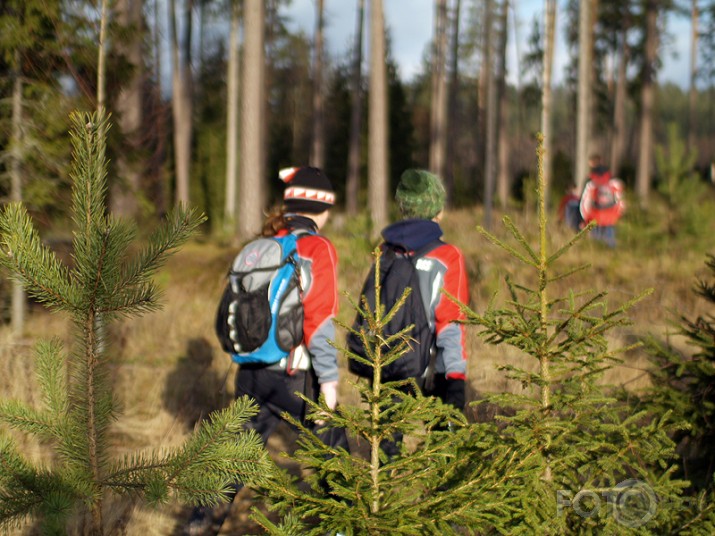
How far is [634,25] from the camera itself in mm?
31203

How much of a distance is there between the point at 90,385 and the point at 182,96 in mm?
24321

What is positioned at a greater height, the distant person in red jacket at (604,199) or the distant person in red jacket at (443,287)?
the distant person in red jacket at (604,199)

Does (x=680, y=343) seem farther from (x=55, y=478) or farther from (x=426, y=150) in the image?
(x=426, y=150)

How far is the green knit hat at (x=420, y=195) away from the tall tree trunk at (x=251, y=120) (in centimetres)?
972

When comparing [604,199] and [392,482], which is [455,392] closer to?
[392,482]

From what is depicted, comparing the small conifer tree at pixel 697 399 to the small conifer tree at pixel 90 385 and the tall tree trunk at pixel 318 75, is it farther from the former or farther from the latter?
the tall tree trunk at pixel 318 75

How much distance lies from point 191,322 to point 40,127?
280 cm

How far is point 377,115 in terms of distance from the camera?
53.0 ft

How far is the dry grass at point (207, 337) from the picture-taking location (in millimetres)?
5156

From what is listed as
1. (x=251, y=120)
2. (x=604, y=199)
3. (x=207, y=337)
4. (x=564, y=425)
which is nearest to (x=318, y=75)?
(x=251, y=120)

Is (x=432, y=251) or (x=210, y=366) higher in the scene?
(x=432, y=251)

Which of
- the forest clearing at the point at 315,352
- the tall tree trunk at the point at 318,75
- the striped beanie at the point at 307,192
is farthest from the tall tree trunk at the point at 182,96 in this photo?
the striped beanie at the point at 307,192

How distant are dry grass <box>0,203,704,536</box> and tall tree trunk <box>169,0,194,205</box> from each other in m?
12.3

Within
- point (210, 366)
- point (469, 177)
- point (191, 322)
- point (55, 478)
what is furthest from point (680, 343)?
point (469, 177)
